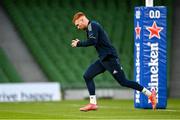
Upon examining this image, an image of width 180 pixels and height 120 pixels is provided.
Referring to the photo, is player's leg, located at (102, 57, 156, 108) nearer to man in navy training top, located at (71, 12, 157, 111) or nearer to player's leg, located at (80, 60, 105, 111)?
man in navy training top, located at (71, 12, 157, 111)

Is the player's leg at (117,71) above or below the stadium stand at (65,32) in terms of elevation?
below

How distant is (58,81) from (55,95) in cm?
184

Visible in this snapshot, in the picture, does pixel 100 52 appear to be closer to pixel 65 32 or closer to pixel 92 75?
pixel 92 75

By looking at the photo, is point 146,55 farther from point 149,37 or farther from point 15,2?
point 15,2

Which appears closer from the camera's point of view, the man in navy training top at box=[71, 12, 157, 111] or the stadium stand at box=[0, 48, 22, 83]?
the man in navy training top at box=[71, 12, 157, 111]

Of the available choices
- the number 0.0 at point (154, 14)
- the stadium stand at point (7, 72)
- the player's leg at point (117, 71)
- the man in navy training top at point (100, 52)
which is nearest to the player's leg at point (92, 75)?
the man in navy training top at point (100, 52)

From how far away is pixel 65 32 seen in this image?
77.6 feet

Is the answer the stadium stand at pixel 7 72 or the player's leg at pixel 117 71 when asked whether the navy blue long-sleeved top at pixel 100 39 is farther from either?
the stadium stand at pixel 7 72

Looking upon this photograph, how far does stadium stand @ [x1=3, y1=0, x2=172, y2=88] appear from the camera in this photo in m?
23.1

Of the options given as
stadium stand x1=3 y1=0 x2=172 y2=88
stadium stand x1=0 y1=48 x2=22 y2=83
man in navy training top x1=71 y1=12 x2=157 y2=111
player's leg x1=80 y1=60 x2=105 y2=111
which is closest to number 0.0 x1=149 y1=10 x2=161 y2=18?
man in navy training top x1=71 y1=12 x2=157 y2=111

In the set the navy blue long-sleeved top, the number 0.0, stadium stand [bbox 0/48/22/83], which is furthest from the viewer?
stadium stand [bbox 0/48/22/83]

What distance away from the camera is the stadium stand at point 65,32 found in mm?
23109

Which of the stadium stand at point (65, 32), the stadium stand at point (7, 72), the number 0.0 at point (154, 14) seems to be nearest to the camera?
the number 0.0 at point (154, 14)

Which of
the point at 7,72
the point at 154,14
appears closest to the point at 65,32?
the point at 7,72
